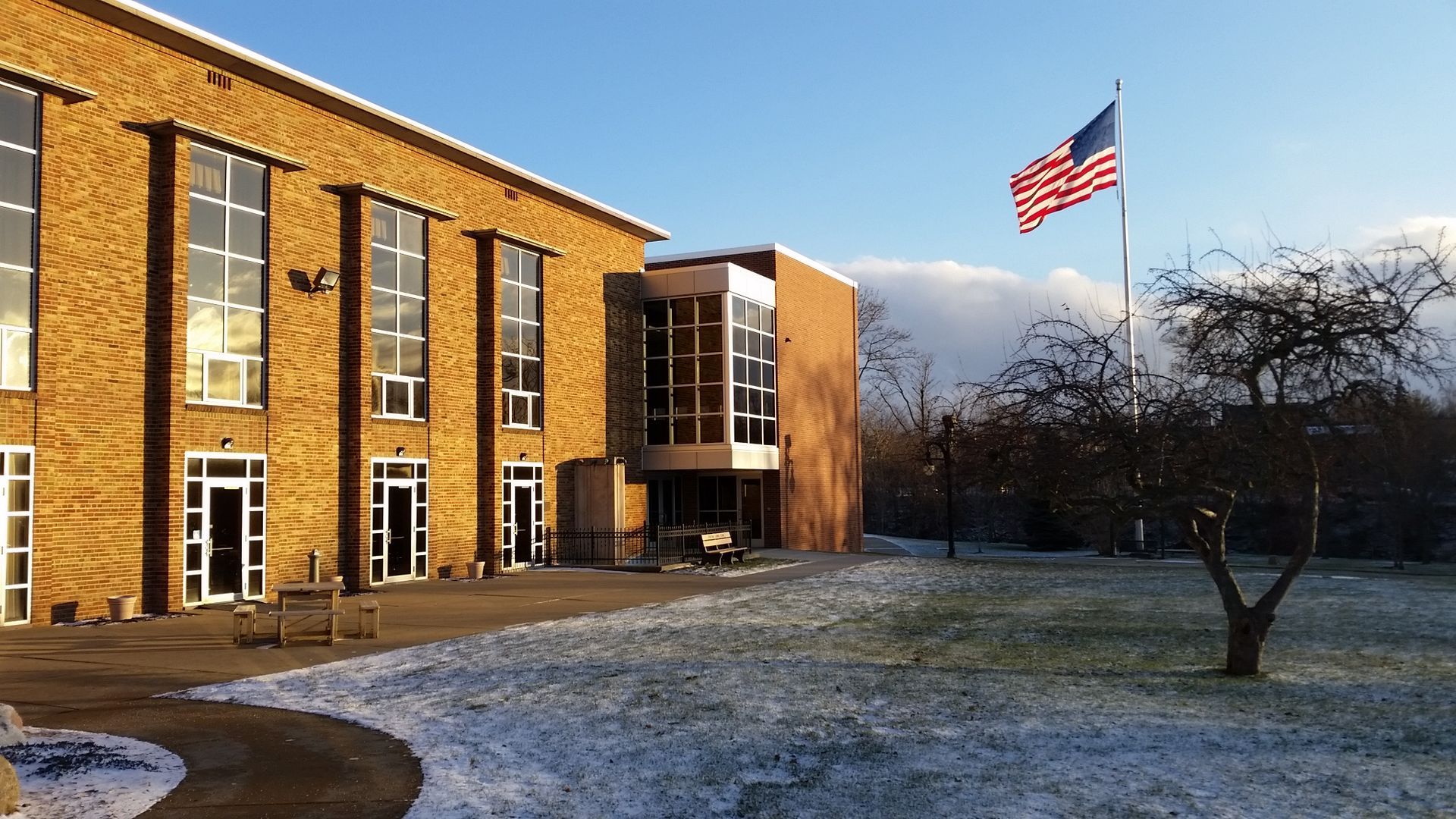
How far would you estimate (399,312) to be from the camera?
23.4 m

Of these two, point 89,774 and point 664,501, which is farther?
point 664,501

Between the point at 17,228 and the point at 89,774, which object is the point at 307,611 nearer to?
the point at 89,774

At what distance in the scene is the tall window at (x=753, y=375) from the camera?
32625 mm

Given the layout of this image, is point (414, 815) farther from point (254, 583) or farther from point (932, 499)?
point (932, 499)

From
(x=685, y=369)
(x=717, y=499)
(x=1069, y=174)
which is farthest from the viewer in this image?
(x=717, y=499)

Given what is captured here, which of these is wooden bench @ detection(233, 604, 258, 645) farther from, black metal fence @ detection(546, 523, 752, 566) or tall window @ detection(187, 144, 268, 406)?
black metal fence @ detection(546, 523, 752, 566)

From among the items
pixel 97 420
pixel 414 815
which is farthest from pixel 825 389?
pixel 414 815

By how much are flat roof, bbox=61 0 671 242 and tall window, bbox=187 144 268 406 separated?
168 centimetres

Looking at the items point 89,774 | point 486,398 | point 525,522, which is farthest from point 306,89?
point 89,774

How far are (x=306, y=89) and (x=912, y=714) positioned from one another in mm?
17471

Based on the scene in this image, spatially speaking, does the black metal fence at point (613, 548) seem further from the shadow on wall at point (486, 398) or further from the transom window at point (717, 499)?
the transom window at point (717, 499)

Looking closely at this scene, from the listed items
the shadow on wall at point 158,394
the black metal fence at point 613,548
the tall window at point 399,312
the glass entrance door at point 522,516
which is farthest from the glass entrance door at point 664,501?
the shadow on wall at point 158,394

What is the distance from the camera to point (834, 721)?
843 centimetres

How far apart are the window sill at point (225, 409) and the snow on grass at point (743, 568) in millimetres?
9624
